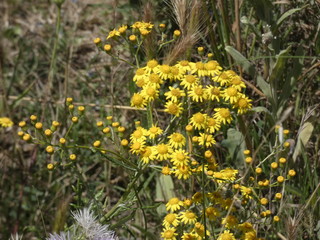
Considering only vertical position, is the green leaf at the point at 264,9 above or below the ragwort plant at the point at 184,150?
above

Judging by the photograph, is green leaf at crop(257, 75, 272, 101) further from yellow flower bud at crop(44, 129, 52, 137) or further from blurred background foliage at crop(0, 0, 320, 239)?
yellow flower bud at crop(44, 129, 52, 137)

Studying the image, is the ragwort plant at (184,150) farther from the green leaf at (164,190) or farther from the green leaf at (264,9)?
the green leaf at (164,190)

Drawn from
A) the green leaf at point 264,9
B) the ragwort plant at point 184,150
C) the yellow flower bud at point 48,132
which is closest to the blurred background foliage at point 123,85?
the green leaf at point 264,9

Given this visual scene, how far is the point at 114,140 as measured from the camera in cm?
208

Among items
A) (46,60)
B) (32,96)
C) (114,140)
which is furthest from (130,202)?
(46,60)

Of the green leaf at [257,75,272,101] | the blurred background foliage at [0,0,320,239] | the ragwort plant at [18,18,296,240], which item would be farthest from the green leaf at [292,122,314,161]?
the ragwort plant at [18,18,296,240]

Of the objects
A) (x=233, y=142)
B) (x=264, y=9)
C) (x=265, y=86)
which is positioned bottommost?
(x=233, y=142)

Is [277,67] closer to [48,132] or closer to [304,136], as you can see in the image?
[304,136]

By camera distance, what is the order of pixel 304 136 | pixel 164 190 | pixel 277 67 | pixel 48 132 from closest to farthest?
1. pixel 48 132
2. pixel 277 67
3. pixel 304 136
4. pixel 164 190

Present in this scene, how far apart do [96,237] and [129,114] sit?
4.68ft

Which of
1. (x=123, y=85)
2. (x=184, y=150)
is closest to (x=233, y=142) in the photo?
(x=184, y=150)

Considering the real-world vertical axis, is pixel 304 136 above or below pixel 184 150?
below

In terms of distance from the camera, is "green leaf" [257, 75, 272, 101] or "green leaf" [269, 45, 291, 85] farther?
"green leaf" [257, 75, 272, 101]

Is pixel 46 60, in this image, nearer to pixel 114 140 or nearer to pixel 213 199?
pixel 114 140
